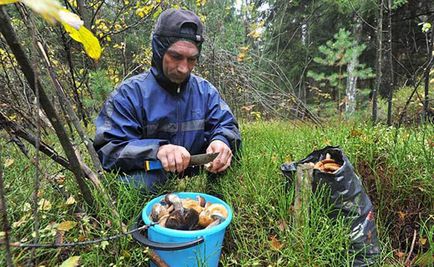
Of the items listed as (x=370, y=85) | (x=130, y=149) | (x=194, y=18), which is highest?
(x=194, y=18)

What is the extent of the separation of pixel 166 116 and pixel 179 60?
0.42 meters

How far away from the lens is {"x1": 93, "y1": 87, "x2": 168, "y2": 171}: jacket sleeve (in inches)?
75.1

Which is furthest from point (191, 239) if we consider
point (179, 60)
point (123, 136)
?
point (179, 60)

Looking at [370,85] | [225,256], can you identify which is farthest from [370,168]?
[370,85]

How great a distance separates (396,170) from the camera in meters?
1.96

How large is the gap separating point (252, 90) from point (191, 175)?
243cm

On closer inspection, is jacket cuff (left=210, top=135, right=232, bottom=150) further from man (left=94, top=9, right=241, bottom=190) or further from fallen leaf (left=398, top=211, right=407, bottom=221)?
fallen leaf (left=398, top=211, right=407, bottom=221)

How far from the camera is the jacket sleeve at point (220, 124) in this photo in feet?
7.59

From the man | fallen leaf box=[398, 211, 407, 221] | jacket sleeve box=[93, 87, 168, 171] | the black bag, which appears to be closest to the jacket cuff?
the man

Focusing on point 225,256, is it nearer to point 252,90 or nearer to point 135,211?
point 135,211

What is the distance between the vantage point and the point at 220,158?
79.6 inches

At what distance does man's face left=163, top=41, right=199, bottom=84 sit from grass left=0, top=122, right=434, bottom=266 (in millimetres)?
772

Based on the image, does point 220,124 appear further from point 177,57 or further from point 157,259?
point 157,259

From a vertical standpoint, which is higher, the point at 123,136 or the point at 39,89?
the point at 39,89
